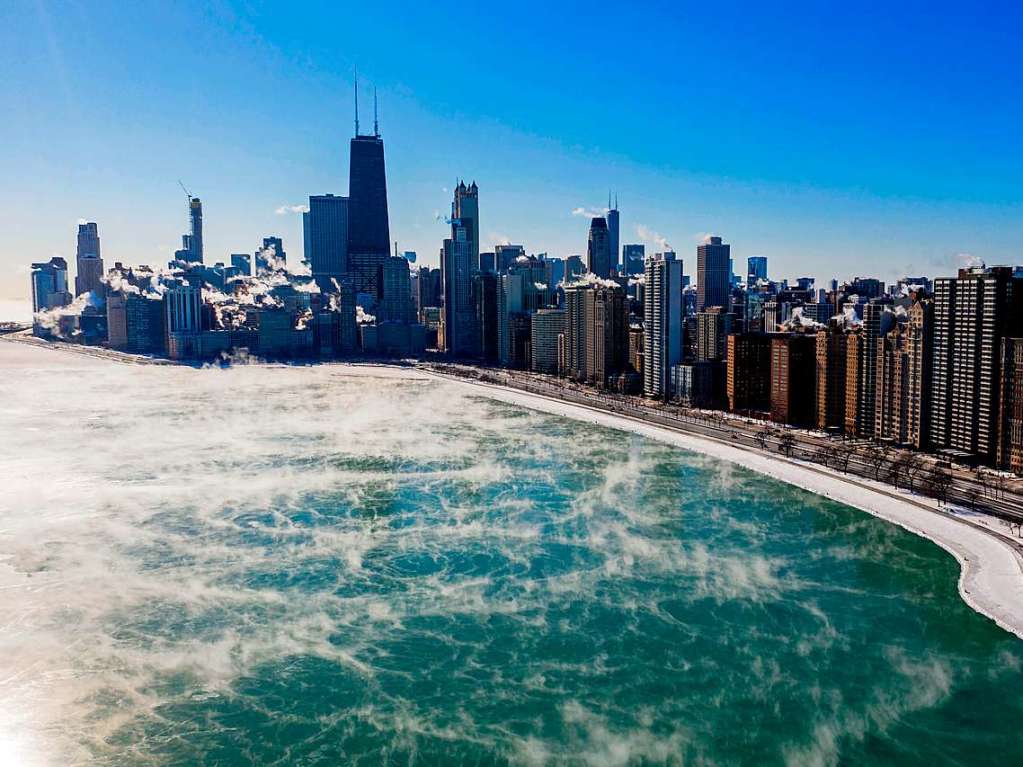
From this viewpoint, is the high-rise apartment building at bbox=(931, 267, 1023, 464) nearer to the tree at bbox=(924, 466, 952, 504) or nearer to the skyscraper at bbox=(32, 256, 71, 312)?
the tree at bbox=(924, 466, 952, 504)

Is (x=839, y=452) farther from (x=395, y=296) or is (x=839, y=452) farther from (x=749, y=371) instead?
(x=395, y=296)

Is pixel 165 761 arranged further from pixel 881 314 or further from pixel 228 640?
pixel 881 314

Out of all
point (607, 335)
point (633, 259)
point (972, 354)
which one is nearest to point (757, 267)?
point (633, 259)

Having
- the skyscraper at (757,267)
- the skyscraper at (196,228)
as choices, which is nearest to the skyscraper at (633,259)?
the skyscraper at (757,267)

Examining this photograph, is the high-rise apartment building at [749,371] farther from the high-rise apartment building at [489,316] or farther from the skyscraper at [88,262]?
the skyscraper at [88,262]

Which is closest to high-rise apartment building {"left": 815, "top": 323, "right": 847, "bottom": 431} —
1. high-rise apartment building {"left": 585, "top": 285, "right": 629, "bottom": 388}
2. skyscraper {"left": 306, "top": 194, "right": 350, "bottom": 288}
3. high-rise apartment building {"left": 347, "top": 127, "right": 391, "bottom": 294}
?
high-rise apartment building {"left": 585, "top": 285, "right": 629, "bottom": 388}
